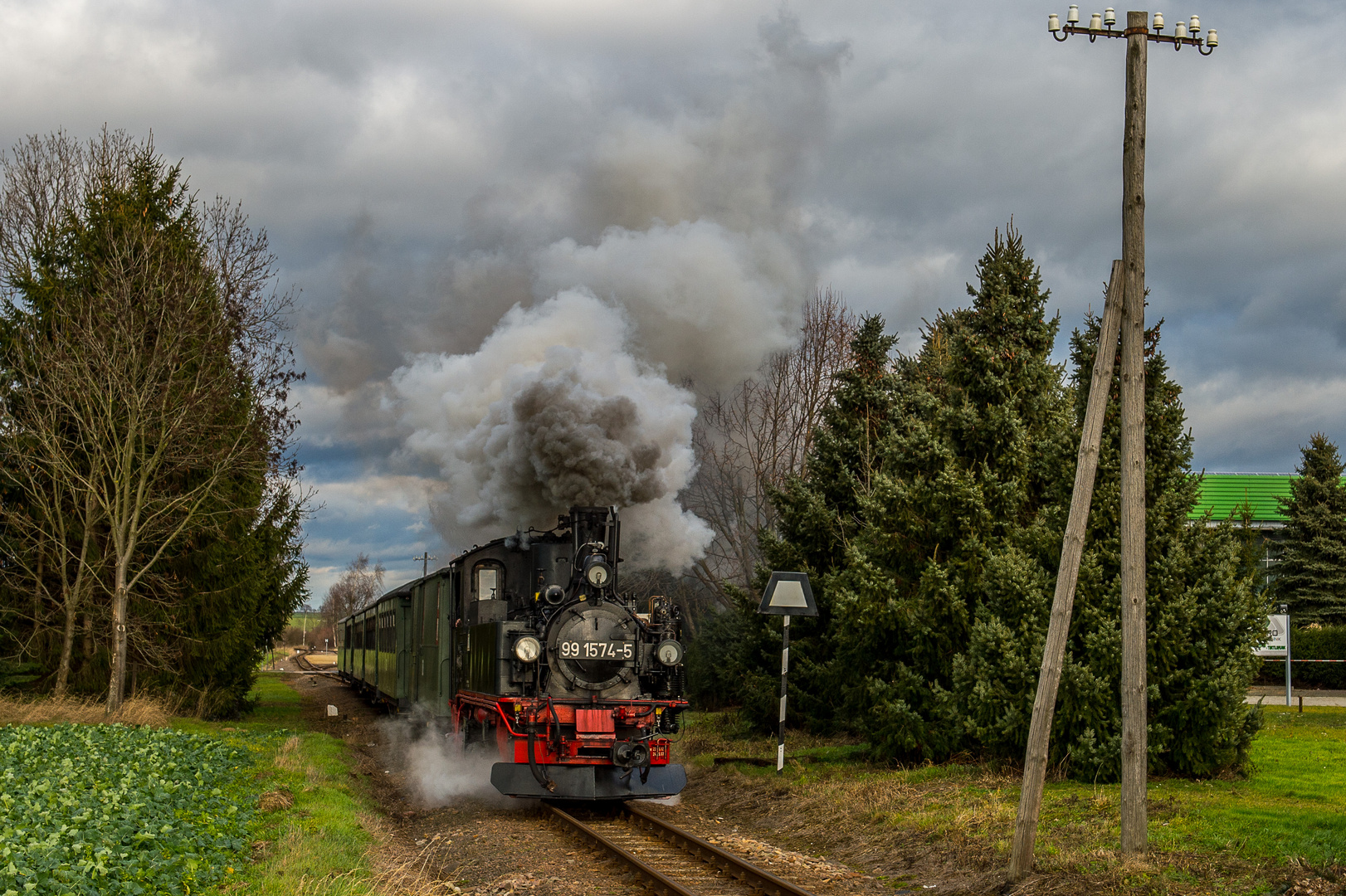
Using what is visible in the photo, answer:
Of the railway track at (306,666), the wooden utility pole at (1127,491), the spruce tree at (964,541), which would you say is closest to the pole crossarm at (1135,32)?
the wooden utility pole at (1127,491)

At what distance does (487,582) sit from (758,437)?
14.0m

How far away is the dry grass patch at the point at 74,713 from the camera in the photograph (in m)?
17.1

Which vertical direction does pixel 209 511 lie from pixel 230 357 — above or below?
below

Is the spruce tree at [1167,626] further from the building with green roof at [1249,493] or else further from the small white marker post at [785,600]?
the building with green roof at [1249,493]

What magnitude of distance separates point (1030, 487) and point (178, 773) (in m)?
11.1

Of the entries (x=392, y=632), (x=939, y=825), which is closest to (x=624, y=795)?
(x=939, y=825)

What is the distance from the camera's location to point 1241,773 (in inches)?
445

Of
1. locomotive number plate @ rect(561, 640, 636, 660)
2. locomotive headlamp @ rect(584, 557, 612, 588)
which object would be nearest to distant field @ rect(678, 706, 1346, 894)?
locomotive number plate @ rect(561, 640, 636, 660)

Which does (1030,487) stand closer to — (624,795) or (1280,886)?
(624,795)

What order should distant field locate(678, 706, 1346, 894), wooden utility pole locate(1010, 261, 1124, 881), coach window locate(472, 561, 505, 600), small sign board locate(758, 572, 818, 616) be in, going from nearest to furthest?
distant field locate(678, 706, 1346, 894), wooden utility pole locate(1010, 261, 1124, 881), small sign board locate(758, 572, 818, 616), coach window locate(472, 561, 505, 600)

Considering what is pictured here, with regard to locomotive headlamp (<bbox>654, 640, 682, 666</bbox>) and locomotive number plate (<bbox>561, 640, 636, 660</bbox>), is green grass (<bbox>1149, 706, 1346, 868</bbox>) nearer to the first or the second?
locomotive headlamp (<bbox>654, 640, 682, 666</bbox>)

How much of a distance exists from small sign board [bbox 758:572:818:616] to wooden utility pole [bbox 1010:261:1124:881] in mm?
5269

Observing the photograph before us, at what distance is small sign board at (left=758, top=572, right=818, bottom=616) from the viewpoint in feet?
43.8

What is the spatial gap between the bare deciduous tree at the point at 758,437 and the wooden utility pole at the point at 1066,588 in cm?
1802
